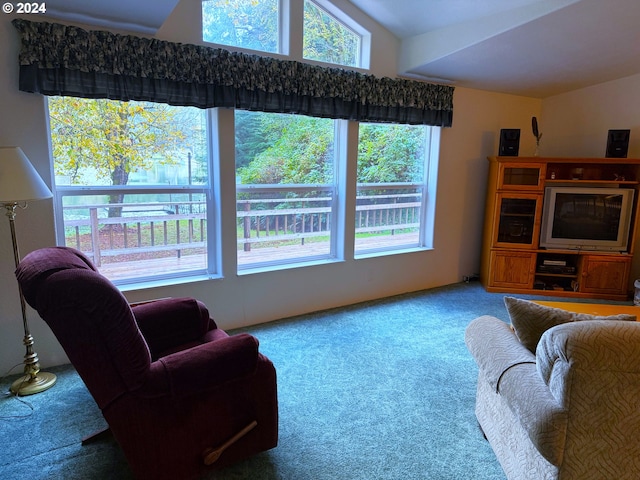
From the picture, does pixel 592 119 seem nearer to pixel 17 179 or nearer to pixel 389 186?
pixel 389 186

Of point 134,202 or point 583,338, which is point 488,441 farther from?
point 134,202

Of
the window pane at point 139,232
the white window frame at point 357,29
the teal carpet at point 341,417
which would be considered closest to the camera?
the teal carpet at point 341,417

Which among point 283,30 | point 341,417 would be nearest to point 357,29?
point 283,30

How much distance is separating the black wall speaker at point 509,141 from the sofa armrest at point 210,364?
3785mm

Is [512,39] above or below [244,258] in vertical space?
above

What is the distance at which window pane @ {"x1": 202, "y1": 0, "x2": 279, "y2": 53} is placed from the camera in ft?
10.0

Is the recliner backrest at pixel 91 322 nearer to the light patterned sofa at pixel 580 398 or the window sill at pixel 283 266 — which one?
the light patterned sofa at pixel 580 398

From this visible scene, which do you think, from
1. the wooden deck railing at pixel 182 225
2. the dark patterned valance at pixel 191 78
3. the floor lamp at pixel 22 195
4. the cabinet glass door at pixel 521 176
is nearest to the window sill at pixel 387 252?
the wooden deck railing at pixel 182 225

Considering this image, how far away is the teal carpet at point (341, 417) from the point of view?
1.92 metres

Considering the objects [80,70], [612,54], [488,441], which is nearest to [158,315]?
[80,70]

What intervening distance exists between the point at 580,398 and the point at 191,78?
2.79 metres

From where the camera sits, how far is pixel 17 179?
7.18 ft

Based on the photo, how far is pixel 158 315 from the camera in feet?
7.16

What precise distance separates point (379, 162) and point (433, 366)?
6.83 ft
